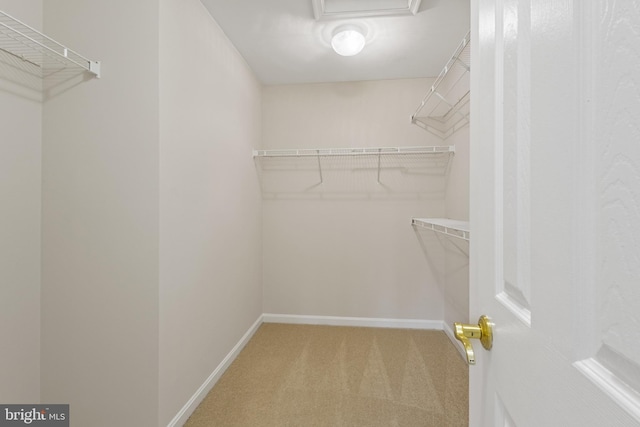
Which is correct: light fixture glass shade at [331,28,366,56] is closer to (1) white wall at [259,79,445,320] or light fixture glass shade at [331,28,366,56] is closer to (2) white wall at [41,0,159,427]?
(1) white wall at [259,79,445,320]

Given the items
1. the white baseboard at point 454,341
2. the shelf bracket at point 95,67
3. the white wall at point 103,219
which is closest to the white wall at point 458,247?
the white baseboard at point 454,341

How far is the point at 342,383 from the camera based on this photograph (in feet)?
6.17

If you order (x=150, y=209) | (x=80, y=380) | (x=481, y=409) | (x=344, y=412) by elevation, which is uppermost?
(x=150, y=209)

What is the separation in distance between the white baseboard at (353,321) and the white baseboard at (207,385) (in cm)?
41

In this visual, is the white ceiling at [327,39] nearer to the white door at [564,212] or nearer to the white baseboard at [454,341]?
the white door at [564,212]

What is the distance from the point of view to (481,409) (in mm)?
625

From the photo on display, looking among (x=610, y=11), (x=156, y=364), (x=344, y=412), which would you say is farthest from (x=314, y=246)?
(x=610, y=11)

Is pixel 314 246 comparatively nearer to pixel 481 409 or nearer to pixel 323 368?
pixel 323 368

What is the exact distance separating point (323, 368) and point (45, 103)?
7.61 ft

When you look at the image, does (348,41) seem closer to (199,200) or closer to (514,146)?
(199,200)

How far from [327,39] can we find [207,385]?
8.49ft

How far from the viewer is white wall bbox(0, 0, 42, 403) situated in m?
1.23

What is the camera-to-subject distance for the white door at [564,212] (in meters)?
0.27

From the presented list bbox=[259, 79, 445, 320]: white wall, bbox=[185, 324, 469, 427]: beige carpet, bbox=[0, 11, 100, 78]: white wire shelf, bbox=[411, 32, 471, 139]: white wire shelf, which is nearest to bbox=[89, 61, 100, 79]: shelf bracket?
bbox=[0, 11, 100, 78]: white wire shelf
